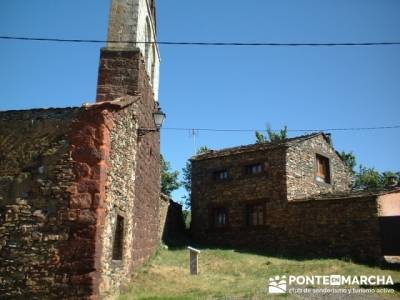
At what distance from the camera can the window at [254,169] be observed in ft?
71.9

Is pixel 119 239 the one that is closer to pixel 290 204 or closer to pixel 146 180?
pixel 146 180

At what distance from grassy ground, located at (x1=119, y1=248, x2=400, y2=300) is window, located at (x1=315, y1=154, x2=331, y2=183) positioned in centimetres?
713

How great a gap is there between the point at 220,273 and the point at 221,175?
9314 mm

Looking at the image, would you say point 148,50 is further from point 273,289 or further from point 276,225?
point 276,225

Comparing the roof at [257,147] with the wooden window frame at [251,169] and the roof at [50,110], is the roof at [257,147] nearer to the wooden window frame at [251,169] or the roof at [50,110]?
the wooden window frame at [251,169]

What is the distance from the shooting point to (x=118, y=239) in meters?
10.0

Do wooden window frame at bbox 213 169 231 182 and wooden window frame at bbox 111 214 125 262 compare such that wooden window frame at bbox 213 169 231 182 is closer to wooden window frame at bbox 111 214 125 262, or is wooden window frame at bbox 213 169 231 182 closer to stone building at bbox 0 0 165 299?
stone building at bbox 0 0 165 299

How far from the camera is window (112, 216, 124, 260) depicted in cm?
991

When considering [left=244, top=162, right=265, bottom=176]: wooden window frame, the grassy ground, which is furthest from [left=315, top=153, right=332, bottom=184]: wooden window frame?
the grassy ground

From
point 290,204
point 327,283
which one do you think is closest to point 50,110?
point 327,283

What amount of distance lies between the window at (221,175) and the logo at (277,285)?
1020 cm

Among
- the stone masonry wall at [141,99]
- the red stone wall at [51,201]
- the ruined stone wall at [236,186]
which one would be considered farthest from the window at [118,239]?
the ruined stone wall at [236,186]

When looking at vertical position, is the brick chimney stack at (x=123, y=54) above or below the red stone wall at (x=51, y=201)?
above

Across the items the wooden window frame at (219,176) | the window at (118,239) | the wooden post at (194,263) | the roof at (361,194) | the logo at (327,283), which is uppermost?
the wooden window frame at (219,176)
